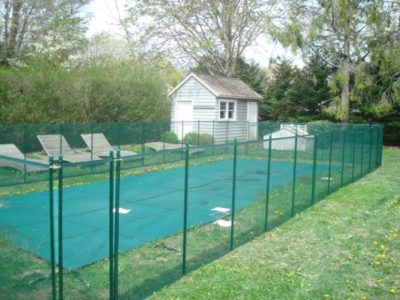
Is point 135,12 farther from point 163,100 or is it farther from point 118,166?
point 118,166

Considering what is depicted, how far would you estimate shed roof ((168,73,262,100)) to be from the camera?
20.6 metres

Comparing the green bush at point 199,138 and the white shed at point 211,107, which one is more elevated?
the white shed at point 211,107

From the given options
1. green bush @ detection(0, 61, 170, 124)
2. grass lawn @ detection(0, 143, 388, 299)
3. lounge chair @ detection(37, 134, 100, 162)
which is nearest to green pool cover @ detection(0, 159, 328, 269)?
grass lawn @ detection(0, 143, 388, 299)

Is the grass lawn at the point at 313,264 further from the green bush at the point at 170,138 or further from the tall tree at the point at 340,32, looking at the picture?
the tall tree at the point at 340,32

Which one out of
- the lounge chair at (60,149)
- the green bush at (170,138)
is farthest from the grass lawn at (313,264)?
the green bush at (170,138)

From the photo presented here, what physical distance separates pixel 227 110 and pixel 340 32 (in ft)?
22.0

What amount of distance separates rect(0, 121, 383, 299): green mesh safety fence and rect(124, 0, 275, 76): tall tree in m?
14.8

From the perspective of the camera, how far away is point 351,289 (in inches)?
178

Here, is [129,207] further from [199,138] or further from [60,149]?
[199,138]

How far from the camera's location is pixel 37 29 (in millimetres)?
20750

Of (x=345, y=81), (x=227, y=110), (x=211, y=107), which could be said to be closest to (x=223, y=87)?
(x=227, y=110)

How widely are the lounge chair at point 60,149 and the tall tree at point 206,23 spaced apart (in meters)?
16.1

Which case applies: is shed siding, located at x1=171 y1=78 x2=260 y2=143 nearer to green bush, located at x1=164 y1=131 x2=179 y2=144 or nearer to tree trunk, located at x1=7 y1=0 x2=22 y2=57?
green bush, located at x1=164 y1=131 x2=179 y2=144

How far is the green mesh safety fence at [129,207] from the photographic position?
3.79 metres
